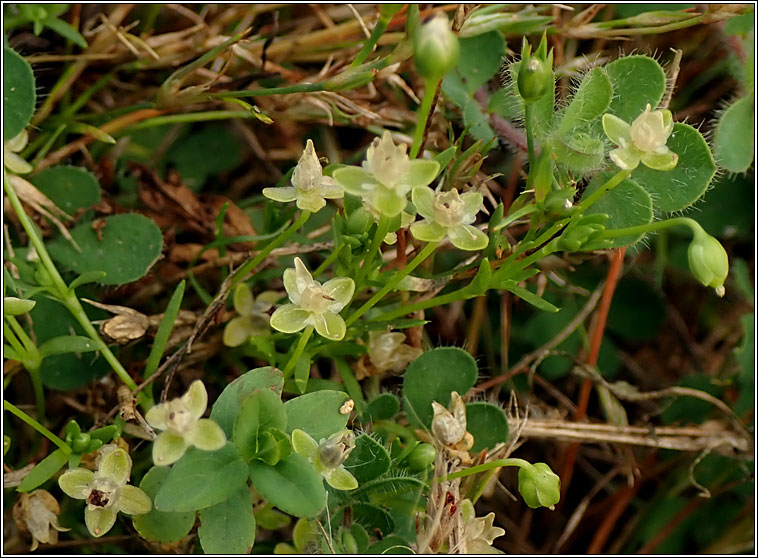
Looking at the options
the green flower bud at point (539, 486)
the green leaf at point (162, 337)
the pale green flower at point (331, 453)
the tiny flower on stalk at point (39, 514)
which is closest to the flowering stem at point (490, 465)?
the green flower bud at point (539, 486)

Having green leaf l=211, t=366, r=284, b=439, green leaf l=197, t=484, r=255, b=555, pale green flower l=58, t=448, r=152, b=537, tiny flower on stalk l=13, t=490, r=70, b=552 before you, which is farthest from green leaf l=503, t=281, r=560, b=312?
tiny flower on stalk l=13, t=490, r=70, b=552

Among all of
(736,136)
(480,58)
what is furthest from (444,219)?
(736,136)

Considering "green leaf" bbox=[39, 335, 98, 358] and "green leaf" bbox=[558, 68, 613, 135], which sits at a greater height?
"green leaf" bbox=[558, 68, 613, 135]

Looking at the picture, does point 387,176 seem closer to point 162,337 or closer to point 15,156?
point 162,337

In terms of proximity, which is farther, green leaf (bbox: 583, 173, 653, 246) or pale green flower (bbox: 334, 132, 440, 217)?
green leaf (bbox: 583, 173, 653, 246)

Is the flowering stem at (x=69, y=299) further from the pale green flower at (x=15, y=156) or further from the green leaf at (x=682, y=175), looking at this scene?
the green leaf at (x=682, y=175)

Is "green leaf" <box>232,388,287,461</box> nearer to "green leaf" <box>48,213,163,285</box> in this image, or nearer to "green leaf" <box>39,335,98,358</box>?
"green leaf" <box>39,335,98,358</box>
